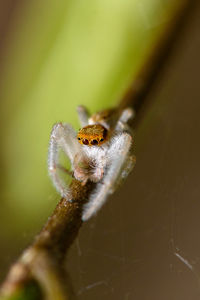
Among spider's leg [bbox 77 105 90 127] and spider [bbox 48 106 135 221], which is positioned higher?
spider's leg [bbox 77 105 90 127]

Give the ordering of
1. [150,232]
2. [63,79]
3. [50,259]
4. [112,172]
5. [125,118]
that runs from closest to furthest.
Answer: [50,259] < [112,172] < [150,232] < [125,118] < [63,79]

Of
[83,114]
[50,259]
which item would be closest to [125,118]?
[83,114]

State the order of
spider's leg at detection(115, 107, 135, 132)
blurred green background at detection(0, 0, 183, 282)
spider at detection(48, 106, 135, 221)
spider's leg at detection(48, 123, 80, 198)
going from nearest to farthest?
1. spider at detection(48, 106, 135, 221)
2. spider's leg at detection(48, 123, 80, 198)
3. spider's leg at detection(115, 107, 135, 132)
4. blurred green background at detection(0, 0, 183, 282)

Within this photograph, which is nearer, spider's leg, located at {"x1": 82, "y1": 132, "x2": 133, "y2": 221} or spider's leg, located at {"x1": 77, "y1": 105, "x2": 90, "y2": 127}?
spider's leg, located at {"x1": 82, "y1": 132, "x2": 133, "y2": 221}

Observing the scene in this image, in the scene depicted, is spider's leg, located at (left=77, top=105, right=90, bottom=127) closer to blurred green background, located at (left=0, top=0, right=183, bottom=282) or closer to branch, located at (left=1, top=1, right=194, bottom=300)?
blurred green background, located at (left=0, top=0, right=183, bottom=282)

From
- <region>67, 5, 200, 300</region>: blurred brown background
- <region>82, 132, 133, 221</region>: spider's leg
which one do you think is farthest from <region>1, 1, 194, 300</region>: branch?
<region>67, 5, 200, 300</region>: blurred brown background

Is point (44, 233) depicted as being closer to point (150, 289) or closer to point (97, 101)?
point (150, 289)

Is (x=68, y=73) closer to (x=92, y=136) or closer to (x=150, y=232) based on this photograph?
(x=92, y=136)

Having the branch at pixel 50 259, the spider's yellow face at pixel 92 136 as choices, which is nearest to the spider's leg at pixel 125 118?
the spider's yellow face at pixel 92 136
